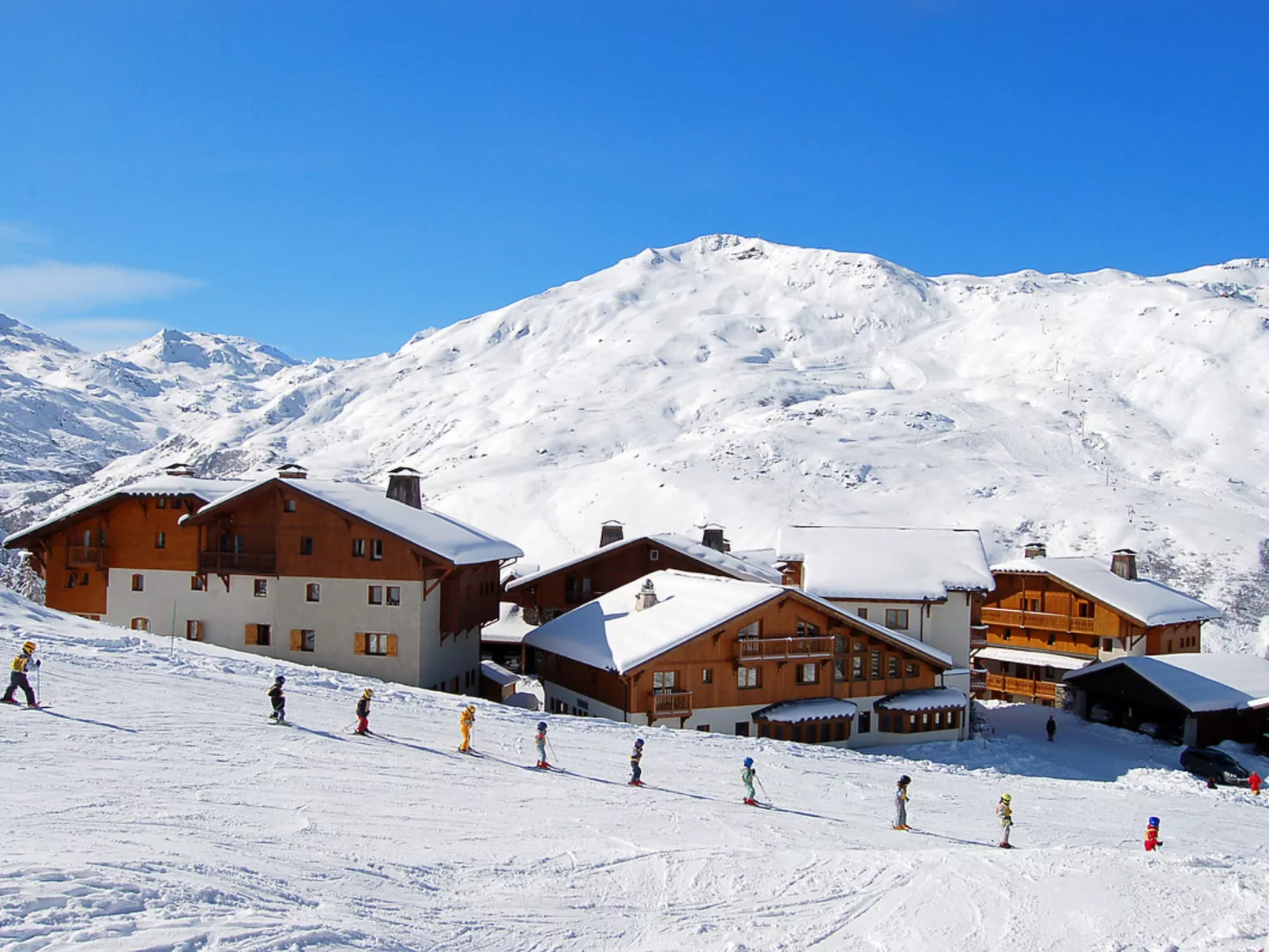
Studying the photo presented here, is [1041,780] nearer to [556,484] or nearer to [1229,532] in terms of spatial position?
[1229,532]

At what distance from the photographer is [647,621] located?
35.2 metres

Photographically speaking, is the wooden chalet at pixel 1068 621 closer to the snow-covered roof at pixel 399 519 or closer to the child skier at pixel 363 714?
the snow-covered roof at pixel 399 519

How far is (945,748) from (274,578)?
2561cm

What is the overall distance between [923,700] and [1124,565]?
22744 mm

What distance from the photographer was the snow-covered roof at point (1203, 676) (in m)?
38.3

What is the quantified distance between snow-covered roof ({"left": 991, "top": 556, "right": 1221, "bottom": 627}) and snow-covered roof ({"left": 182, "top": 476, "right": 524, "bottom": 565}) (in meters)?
27.5

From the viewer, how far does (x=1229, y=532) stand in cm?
7681

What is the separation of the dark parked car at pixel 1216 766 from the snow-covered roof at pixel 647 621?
1536 cm

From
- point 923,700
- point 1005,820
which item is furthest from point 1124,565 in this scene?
point 1005,820

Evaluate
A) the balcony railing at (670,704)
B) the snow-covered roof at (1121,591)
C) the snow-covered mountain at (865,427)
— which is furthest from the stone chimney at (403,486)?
the snow-covered mountain at (865,427)

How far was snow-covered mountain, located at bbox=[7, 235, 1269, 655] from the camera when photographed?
86125mm

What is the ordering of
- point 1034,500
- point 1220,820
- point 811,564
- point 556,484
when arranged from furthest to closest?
1. point 556,484
2. point 1034,500
3. point 811,564
4. point 1220,820

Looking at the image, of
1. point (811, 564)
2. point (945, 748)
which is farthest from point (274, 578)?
point (945, 748)

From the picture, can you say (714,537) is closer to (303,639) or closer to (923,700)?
(923,700)
